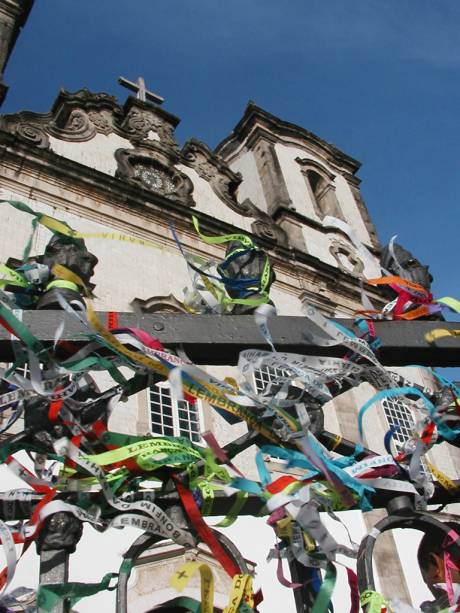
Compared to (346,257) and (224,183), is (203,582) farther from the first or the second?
(346,257)

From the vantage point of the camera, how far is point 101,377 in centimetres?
868

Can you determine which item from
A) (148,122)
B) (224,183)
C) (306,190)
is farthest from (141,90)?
(306,190)

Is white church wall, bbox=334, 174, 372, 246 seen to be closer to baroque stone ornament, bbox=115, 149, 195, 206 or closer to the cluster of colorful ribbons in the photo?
baroque stone ornament, bbox=115, 149, 195, 206

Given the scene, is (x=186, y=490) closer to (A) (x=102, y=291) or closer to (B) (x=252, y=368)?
(B) (x=252, y=368)

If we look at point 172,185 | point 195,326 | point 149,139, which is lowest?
point 195,326

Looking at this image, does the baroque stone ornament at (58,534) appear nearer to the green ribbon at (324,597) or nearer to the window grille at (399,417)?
the green ribbon at (324,597)

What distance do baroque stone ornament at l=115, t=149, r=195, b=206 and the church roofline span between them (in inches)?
223

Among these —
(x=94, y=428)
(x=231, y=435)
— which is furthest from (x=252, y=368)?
(x=231, y=435)

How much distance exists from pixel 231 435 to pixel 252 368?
7.96 metres

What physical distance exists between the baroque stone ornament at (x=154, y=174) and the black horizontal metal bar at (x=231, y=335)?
1093 cm

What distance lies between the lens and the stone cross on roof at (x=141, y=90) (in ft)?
54.3

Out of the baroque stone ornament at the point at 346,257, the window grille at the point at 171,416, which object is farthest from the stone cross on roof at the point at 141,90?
the window grille at the point at 171,416

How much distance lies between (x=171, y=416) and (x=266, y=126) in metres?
12.1

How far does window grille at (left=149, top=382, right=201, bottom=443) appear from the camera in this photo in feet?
31.0
